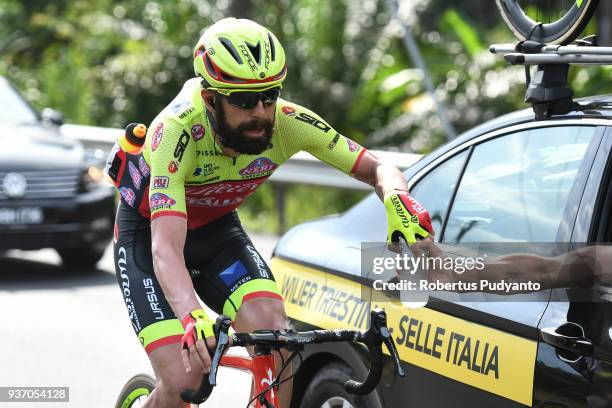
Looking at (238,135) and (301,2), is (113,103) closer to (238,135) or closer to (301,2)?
(301,2)

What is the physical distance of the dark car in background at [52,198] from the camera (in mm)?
10344

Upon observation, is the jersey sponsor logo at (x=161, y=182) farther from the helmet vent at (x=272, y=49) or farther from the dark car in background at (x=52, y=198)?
the dark car in background at (x=52, y=198)

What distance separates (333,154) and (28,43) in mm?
23979

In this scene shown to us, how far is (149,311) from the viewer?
445 cm

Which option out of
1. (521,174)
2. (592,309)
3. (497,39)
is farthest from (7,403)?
(497,39)

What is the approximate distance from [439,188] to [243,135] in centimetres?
97

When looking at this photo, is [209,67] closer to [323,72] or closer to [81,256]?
[81,256]

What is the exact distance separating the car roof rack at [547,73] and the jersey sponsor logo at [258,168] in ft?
3.29

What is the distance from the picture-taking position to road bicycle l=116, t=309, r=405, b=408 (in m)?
3.50

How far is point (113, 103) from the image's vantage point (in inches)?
774

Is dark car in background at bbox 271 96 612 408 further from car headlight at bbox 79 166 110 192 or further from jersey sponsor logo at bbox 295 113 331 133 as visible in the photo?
car headlight at bbox 79 166 110 192

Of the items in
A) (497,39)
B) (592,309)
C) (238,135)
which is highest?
(238,135)

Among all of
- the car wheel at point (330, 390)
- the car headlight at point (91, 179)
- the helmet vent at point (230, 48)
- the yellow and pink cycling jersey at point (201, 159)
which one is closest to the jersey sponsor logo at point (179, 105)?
the yellow and pink cycling jersey at point (201, 159)

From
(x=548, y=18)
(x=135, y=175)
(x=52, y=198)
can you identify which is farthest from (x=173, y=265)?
(x=52, y=198)
